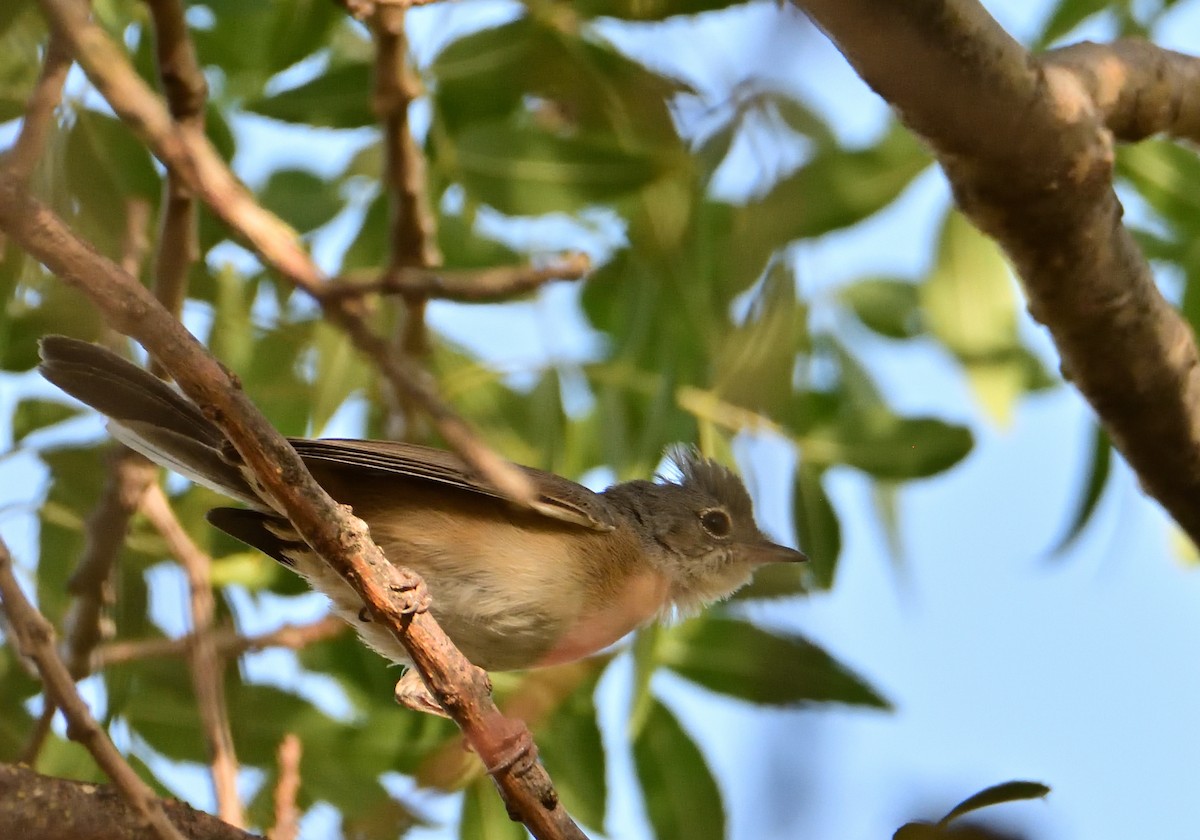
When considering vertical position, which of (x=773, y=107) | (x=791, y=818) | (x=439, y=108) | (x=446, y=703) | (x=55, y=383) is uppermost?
(x=439, y=108)

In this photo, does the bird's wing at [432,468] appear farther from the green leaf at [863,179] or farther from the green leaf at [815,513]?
the green leaf at [863,179]

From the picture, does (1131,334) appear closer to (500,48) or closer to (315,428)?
(500,48)

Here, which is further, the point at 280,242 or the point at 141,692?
the point at 141,692

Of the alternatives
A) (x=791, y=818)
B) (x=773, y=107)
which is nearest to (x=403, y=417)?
(x=773, y=107)

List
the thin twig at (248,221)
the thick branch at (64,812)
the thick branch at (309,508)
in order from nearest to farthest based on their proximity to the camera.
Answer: the thin twig at (248,221) → the thick branch at (309,508) → the thick branch at (64,812)

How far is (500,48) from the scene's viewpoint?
4258 millimetres

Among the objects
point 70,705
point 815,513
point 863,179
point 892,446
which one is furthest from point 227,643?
point 863,179

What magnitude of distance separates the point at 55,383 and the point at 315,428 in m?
0.99

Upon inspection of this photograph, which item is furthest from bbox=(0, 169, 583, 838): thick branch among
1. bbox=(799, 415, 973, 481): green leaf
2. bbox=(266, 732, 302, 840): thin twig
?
bbox=(799, 415, 973, 481): green leaf

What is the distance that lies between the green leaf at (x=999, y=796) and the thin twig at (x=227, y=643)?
2350mm

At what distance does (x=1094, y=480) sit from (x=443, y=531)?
2439 millimetres

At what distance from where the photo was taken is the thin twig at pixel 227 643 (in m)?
3.81

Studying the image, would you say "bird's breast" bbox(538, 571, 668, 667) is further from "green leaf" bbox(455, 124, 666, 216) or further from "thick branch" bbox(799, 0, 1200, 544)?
"thick branch" bbox(799, 0, 1200, 544)

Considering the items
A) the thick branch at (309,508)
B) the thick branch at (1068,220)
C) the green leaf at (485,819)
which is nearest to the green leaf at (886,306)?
the thick branch at (1068,220)
